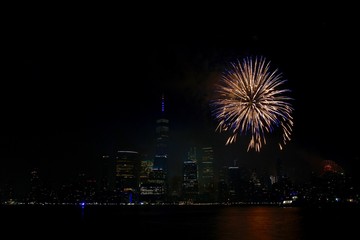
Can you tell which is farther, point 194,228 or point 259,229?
point 194,228

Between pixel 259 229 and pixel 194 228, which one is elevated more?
pixel 259 229

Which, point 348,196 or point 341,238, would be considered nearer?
point 341,238

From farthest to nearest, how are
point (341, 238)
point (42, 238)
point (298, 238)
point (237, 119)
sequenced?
point (42, 238), point (298, 238), point (341, 238), point (237, 119)

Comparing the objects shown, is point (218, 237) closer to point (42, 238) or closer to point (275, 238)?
point (275, 238)

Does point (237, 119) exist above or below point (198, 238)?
above

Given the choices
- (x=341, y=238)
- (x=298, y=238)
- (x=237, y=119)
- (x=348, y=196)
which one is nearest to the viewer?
(x=237, y=119)

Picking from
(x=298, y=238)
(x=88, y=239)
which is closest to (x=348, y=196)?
(x=298, y=238)

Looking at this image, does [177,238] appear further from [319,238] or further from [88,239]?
[319,238]

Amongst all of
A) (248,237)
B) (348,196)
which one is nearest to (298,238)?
(248,237)

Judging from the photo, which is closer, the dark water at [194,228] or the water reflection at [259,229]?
the water reflection at [259,229]

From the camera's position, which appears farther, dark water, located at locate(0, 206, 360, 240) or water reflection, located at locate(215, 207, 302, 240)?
dark water, located at locate(0, 206, 360, 240)
